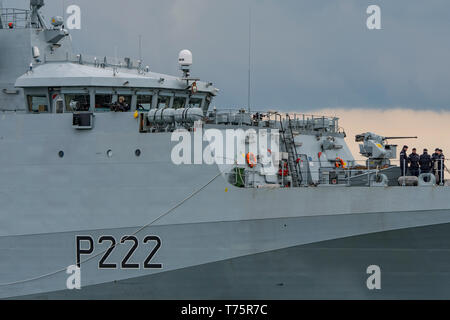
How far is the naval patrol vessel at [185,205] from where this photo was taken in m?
16.7

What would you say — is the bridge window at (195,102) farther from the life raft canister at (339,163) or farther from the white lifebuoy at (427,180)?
the white lifebuoy at (427,180)

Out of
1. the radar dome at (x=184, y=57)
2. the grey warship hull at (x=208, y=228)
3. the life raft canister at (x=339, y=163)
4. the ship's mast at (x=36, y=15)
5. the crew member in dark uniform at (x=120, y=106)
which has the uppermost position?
the ship's mast at (x=36, y=15)

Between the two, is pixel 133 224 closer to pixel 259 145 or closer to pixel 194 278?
pixel 194 278

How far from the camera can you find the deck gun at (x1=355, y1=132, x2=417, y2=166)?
1823 cm

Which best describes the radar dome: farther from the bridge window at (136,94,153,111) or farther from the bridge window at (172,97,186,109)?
the bridge window at (136,94,153,111)

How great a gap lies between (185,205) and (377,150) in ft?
16.1

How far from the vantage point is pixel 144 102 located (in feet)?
61.9

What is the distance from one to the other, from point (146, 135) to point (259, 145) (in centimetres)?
279

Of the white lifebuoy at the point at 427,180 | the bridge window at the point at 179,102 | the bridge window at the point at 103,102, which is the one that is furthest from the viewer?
the bridge window at the point at 179,102

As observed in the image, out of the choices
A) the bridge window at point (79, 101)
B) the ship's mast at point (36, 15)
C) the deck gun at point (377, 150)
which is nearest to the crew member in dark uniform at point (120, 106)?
the bridge window at point (79, 101)

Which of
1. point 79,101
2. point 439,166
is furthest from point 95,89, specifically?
point 439,166

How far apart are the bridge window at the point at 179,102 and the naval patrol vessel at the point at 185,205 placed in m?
0.04

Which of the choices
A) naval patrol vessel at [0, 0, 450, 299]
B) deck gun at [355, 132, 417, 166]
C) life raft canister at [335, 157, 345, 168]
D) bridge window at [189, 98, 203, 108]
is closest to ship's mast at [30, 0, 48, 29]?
naval patrol vessel at [0, 0, 450, 299]
